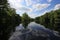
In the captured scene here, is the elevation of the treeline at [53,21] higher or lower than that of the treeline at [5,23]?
lower

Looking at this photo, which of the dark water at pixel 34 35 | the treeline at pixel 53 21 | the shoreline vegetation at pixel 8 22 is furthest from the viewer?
the treeline at pixel 53 21

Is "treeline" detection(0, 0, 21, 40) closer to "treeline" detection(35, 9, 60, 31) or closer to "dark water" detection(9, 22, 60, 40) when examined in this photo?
"dark water" detection(9, 22, 60, 40)

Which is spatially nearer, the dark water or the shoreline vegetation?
the dark water

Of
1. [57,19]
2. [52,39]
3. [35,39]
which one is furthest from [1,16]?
[57,19]

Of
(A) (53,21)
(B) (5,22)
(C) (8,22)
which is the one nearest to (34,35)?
(B) (5,22)

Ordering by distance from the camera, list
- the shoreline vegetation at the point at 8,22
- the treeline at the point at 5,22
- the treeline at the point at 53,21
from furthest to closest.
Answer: the treeline at the point at 53,21 → the shoreline vegetation at the point at 8,22 → the treeline at the point at 5,22

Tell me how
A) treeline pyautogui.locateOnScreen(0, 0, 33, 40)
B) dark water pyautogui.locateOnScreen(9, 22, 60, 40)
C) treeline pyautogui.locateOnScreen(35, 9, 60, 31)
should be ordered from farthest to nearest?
1. treeline pyautogui.locateOnScreen(35, 9, 60, 31)
2. treeline pyautogui.locateOnScreen(0, 0, 33, 40)
3. dark water pyautogui.locateOnScreen(9, 22, 60, 40)

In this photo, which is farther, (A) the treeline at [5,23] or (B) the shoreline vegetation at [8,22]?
(B) the shoreline vegetation at [8,22]

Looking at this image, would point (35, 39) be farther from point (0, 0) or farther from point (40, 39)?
point (0, 0)

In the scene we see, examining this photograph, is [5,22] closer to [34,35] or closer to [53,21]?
[34,35]

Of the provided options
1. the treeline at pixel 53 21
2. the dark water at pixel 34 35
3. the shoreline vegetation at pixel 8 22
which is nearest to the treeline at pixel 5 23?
the shoreline vegetation at pixel 8 22

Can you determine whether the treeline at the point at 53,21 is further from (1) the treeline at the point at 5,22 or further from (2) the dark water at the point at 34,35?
(1) the treeline at the point at 5,22

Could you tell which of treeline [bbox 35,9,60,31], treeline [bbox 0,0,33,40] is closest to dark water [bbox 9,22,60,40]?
treeline [bbox 0,0,33,40]

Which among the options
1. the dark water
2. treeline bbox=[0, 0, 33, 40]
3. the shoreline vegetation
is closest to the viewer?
the dark water
